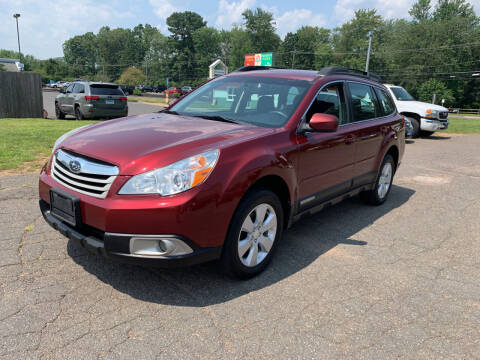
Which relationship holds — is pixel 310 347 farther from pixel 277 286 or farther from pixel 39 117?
pixel 39 117

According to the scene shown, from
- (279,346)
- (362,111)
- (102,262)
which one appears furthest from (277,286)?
(362,111)

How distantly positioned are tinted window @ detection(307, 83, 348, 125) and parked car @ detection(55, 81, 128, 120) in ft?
40.6

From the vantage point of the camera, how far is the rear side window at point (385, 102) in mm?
5516

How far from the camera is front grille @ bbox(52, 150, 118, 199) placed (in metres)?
2.79

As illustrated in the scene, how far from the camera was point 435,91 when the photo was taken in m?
62.7

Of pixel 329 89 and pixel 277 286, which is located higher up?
pixel 329 89

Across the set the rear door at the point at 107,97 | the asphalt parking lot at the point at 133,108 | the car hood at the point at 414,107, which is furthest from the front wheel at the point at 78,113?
the car hood at the point at 414,107

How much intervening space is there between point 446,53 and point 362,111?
240 ft

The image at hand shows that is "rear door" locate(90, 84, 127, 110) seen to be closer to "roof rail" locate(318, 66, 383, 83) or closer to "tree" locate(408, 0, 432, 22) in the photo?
"roof rail" locate(318, 66, 383, 83)

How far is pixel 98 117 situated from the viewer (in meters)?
15.8

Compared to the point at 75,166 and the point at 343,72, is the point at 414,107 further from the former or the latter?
the point at 75,166

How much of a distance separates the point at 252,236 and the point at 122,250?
107 centimetres

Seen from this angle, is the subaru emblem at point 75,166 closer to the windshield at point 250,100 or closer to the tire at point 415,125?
the windshield at point 250,100

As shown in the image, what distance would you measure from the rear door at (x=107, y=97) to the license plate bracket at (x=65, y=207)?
499 inches
